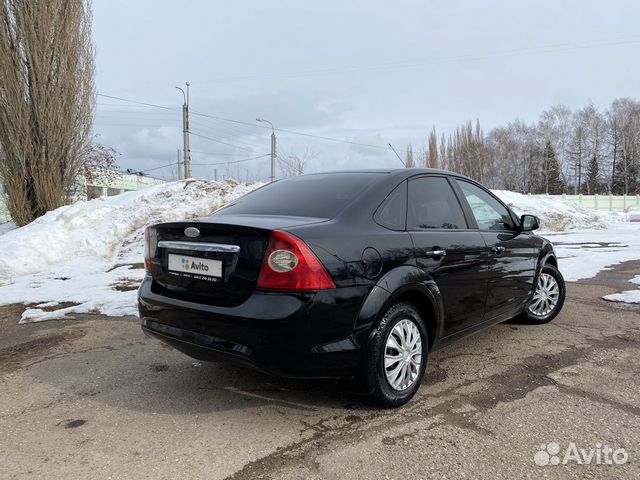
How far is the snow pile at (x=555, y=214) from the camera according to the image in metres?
21.3

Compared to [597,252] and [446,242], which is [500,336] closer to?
[446,242]

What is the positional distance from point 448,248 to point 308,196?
1098 millimetres

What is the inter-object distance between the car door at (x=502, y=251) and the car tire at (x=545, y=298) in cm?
44

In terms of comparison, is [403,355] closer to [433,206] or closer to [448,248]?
[448,248]

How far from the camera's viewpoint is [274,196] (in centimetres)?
382

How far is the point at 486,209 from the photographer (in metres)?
4.46

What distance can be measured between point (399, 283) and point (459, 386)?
104 centimetres

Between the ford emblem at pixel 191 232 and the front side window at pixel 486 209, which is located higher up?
the front side window at pixel 486 209

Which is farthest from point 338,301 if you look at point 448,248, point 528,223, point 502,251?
point 528,223

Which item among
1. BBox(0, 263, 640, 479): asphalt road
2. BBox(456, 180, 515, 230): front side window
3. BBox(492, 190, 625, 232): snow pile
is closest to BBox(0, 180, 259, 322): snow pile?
BBox(0, 263, 640, 479): asphalt road

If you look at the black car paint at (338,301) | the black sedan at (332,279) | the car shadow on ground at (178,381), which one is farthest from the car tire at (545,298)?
the black car paint at (338,301)

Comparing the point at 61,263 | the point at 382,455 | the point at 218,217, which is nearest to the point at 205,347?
the point at 218,217

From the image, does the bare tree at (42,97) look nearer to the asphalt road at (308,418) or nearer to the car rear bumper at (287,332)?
the asphalt road at (308,418)

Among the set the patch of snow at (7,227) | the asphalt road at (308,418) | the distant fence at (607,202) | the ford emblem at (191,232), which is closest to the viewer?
the asphalt road at (308,418)
